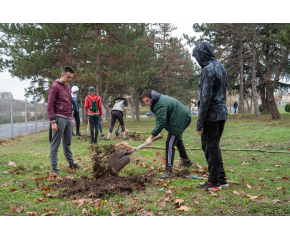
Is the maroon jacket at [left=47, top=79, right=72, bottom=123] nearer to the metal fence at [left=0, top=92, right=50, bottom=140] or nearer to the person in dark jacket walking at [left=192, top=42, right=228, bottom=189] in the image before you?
the person in dark jacket walking at [left=192, top=42, right=228, bottom=189]

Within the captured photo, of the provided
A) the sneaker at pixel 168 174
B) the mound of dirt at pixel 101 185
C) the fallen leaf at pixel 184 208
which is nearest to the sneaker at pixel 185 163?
the sneaker at pixel 168 174

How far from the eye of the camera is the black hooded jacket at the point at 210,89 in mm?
3596

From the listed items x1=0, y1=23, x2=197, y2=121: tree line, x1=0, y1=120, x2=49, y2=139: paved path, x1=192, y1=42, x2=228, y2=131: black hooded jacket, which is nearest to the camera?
x1=192, y1=42, x2=228, y2=131: black hooded jacket

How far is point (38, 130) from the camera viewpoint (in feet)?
54.2

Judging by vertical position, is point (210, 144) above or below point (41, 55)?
below

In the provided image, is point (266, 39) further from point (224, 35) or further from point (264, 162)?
point (264, 162)

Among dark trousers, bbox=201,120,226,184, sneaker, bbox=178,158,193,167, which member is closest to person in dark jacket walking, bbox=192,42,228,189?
dark trousers, bbox=201,120,226,184

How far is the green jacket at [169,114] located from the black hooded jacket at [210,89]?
31.9 inches

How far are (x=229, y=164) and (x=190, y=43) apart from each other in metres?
19.3

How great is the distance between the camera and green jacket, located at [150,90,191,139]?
4328mm

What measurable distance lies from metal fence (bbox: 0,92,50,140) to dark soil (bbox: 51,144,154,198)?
936cm

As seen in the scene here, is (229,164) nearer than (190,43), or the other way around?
(229,164)

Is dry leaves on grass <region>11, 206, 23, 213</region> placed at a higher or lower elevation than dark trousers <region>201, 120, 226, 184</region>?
lower

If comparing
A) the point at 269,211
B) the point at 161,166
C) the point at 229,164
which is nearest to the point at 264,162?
the point at 229,164
